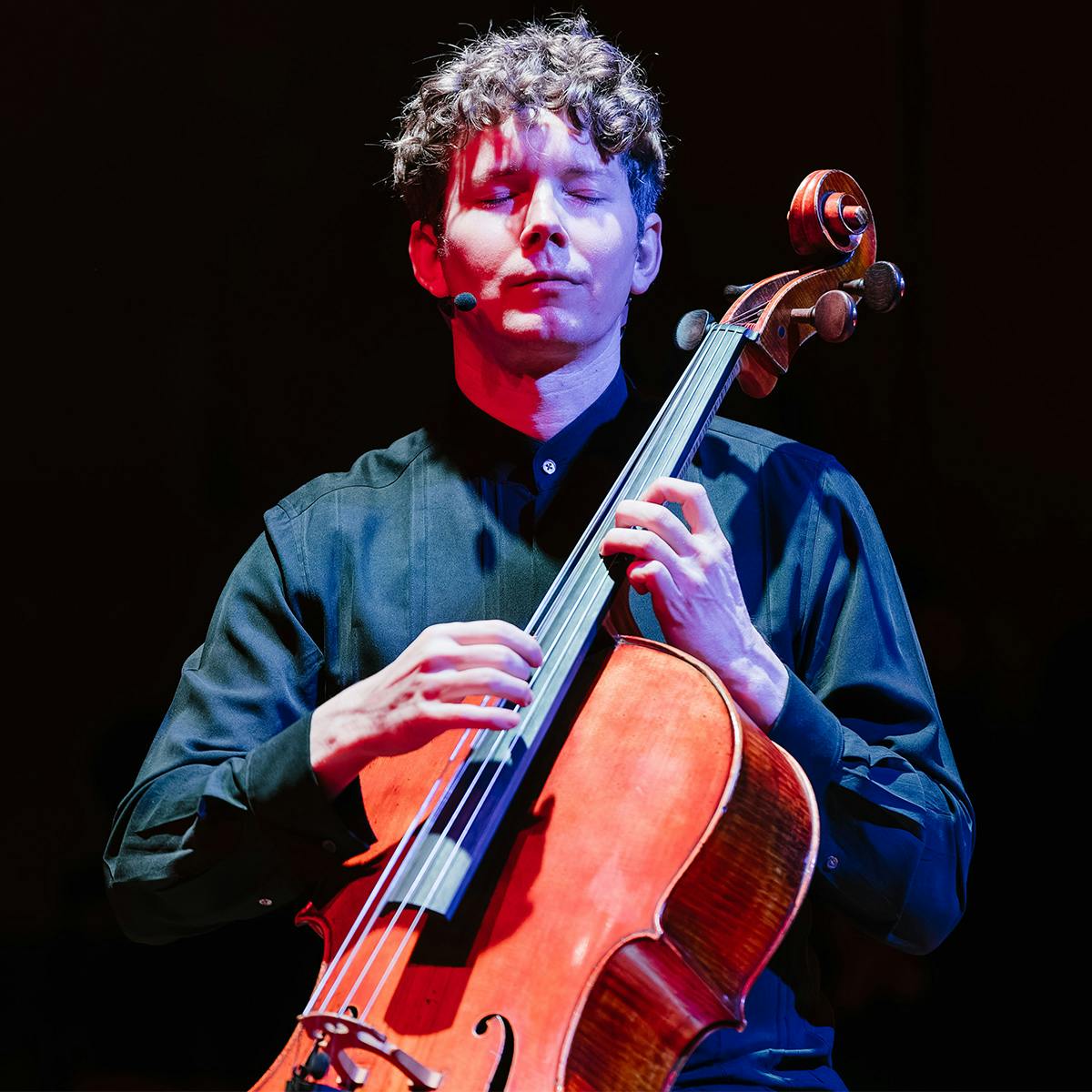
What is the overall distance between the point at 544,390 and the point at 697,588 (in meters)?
0.52

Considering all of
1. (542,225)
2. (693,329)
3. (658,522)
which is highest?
(542,225)

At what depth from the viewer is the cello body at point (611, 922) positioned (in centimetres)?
121

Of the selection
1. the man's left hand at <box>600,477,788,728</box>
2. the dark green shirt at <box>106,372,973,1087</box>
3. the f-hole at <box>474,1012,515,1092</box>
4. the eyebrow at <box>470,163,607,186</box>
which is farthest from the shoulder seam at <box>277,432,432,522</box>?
the f-hole at <box>474,1012,515,1092</box>

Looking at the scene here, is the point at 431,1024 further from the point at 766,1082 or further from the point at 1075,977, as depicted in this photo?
the point at 1075,977

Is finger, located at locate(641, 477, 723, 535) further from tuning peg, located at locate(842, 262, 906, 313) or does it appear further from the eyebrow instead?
the eyebrow

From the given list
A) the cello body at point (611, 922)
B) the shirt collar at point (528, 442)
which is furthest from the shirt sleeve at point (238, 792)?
the shirt collar at point (528, 442)

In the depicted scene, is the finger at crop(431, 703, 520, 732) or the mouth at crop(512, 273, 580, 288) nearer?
the finger at crop(431, 703, 520, 732)

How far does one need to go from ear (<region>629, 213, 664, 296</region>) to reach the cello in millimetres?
666

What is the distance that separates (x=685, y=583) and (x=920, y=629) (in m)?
0.93

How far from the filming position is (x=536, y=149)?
6.12ft

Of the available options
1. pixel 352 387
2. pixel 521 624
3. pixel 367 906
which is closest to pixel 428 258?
pixel 352 387

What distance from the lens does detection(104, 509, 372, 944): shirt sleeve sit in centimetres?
150

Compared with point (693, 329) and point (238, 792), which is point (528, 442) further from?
point (238, 792)

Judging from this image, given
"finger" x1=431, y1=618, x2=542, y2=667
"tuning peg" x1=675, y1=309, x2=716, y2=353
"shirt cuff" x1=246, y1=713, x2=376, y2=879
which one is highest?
"tuning peg" x1=675, y1=309, x2=716, y2=353
